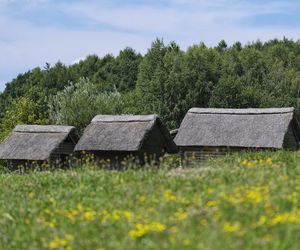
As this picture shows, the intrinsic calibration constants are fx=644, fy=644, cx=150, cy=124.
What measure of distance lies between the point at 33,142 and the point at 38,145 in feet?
1.59

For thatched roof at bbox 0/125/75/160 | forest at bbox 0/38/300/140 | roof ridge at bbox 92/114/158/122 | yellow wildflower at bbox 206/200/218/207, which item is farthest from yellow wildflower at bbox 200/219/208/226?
forest at bbox 0/38/300/140

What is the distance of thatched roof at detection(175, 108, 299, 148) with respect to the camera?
35.7 meters

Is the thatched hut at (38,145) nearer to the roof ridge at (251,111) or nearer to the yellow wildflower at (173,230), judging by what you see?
the roof ridge at (251,111)

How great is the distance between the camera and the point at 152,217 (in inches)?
315

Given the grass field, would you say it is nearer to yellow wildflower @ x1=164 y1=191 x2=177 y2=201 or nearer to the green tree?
yellow wildflower @ x1=164 y1=191 x2=177 y2=201

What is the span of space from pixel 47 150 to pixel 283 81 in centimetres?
4548

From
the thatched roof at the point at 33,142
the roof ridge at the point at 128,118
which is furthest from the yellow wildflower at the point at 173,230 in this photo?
the thatched roof at the point at 33,142

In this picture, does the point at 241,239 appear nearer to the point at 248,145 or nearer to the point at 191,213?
the point at 191,213

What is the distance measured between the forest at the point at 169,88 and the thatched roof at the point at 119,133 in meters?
18.0

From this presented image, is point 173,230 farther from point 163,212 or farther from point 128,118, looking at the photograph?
point 128,118

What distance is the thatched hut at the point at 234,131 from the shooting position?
3584 cm

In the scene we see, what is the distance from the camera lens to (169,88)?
201 ft

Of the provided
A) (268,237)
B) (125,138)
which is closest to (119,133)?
(125,138)

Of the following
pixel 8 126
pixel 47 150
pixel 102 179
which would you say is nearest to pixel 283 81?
pixel 8 126
